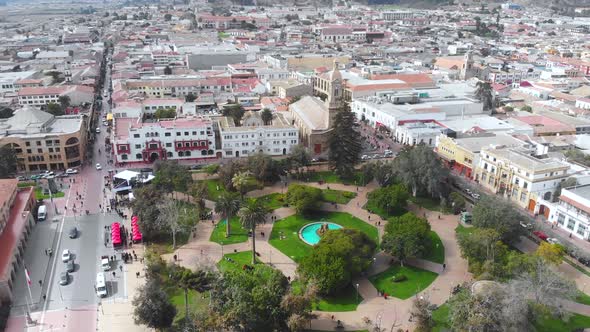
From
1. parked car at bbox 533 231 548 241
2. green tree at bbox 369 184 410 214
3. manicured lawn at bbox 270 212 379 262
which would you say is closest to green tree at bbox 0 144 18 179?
manicured lawn at bbox 270 212 379 262

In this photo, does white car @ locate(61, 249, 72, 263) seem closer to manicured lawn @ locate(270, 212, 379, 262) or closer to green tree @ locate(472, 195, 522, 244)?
manicured lawn @ locate(270, 212, 379, 262)

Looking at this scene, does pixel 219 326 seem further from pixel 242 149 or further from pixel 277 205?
pixel 242 149

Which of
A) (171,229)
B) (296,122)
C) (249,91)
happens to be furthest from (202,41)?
(171,229)

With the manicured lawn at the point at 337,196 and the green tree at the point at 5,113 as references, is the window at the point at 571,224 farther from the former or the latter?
the green tree at the point at 5,113

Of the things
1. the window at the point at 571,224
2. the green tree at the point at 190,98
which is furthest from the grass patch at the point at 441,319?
the green tree at the point at 190,98

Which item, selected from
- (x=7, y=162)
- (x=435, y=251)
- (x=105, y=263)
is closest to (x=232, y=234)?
(x=105, y=263)

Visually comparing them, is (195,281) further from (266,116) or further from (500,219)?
(266,116)
